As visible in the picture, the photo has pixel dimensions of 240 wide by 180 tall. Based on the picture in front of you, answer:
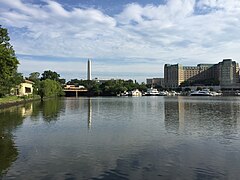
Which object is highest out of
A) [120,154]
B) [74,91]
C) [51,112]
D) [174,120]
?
[74,91]

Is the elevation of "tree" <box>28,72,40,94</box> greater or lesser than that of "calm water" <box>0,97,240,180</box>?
greater

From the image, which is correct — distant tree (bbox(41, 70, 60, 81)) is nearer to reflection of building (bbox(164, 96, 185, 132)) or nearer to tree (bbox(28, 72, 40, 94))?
tree (bbox(28, 72, 40, 94))

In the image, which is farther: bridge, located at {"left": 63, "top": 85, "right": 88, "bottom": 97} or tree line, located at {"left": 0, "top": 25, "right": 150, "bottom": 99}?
bridge, located at {"left": 63, "top": 85, "right": 88, "bottom": 97}

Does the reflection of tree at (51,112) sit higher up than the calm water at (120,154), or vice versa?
the reflection of tree at (51,112)

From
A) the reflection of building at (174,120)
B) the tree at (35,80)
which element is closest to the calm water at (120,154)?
the reflection of building at (174,120)

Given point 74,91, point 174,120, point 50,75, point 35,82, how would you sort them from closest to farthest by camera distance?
1. point 174,120
2. point 35,82
3. point 50,75
4. point 74,91

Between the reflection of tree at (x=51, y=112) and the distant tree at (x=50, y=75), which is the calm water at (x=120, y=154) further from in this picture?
the distant tree at (x=50, y=75)

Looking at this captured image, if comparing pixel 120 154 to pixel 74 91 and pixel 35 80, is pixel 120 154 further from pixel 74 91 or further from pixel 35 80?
pixel 74 91

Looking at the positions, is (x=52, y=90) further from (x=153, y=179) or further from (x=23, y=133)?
(x=153, y=179)

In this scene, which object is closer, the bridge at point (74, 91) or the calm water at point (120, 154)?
the calm water at point (120, 154)

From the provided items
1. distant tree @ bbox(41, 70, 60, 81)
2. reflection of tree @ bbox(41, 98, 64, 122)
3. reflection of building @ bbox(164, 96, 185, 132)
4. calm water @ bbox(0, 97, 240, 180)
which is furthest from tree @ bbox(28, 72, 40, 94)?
calm water @ bbox(0, 97, 240, 180)

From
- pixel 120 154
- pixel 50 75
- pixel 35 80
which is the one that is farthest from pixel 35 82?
pixel 120 154

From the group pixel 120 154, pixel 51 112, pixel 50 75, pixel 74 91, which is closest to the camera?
pixel 120 154

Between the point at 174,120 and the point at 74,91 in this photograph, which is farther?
the point at 74,91
